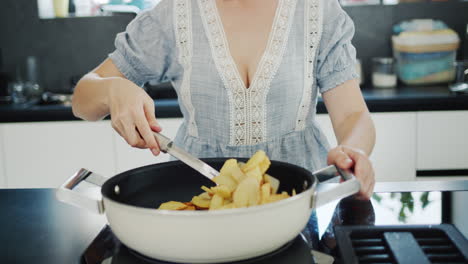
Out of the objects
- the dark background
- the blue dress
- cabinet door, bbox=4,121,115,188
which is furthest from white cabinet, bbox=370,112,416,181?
cabinet door, bbox=4,121,115,188

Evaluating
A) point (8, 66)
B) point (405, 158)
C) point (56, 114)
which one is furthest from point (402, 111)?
point (8, 66)

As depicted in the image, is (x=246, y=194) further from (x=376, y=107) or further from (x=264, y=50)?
(x=376, y=107)

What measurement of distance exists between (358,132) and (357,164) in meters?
0.33

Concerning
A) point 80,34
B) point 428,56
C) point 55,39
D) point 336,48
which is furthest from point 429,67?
point 55,39

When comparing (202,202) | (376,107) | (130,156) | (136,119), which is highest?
(136,119)

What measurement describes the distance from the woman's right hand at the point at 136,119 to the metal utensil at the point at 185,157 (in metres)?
0.01

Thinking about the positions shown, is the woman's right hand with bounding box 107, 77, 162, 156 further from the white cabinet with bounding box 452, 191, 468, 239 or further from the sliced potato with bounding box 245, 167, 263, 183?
the white cabinet with bounding box 452, 191, 468, 239

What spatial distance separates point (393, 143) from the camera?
2.27m

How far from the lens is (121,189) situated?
32.2 inches

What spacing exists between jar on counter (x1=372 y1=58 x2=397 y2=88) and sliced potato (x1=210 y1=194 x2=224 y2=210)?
2052 millimetres

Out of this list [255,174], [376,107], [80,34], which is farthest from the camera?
[80,34]

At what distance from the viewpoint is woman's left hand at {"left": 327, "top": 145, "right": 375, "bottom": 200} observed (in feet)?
2.67

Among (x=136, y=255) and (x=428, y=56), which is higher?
(x=428, y=56)

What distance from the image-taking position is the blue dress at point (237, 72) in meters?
1.31
